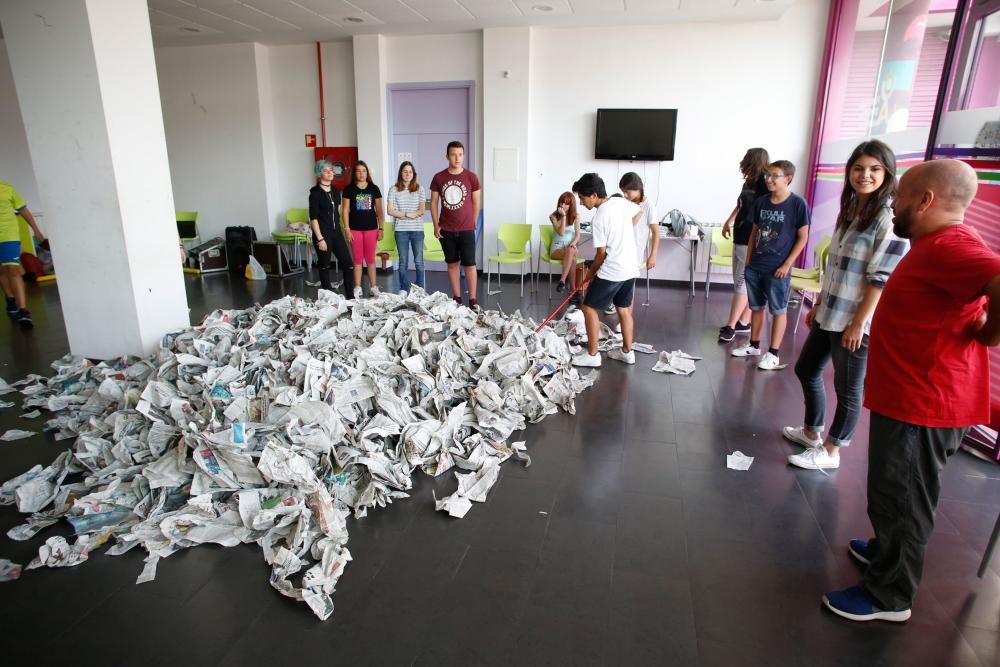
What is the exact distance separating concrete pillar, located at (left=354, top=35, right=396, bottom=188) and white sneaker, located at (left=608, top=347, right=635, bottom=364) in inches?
182

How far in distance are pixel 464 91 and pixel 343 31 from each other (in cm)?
171

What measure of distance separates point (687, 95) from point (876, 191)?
5.16 metres

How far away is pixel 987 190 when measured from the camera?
3.15m

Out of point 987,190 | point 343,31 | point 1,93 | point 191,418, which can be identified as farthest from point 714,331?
point 1,93

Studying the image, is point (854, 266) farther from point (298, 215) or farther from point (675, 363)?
point (298, 215)

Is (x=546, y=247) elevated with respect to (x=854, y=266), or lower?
lower

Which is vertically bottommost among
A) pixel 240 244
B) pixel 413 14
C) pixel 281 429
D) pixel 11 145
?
pixel 281 429

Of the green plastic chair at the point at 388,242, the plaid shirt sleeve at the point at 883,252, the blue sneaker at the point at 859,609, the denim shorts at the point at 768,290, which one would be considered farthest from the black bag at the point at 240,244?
the blue sneaker at the point at 859,609

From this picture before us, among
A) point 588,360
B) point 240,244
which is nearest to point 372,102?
point 240,244

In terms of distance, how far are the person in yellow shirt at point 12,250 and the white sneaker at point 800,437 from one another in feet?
21.2

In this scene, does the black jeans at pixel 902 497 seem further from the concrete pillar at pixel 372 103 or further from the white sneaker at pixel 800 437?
the concrete pillar at pixel 372 103

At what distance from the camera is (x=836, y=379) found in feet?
9.07

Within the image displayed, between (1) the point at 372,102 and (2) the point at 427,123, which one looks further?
(2) the point at 427,123

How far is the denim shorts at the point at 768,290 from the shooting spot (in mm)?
4176
